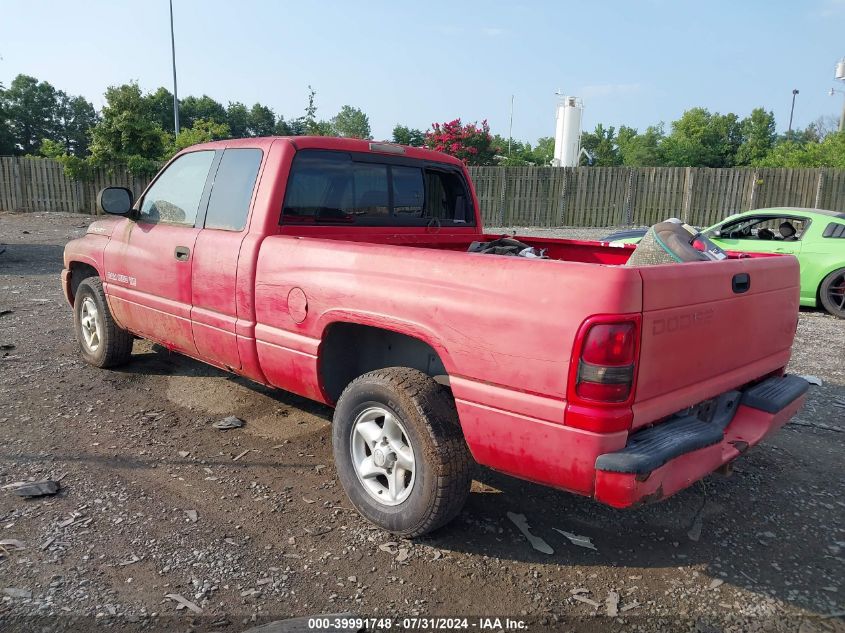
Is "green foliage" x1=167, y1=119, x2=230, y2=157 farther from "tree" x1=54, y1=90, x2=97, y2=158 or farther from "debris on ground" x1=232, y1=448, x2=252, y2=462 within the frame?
"tree" x1=54, y1=90, x2=97, y2=158

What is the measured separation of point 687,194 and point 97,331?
20093 millimetres

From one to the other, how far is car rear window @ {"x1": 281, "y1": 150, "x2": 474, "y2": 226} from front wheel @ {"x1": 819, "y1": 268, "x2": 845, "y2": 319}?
640 cm

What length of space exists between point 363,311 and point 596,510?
1720 mm

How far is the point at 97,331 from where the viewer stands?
552 cm

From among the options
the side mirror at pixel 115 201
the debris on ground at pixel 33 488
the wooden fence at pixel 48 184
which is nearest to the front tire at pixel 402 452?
the debris on ground at pixel 33 488

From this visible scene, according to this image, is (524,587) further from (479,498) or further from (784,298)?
(784,298)

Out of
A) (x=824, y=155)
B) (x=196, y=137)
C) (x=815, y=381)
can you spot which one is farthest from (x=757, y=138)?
(x=815, y=381)

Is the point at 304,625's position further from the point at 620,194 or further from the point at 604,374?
the point at 620,194

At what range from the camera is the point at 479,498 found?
3537 mm

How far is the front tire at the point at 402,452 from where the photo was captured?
9.23 ft

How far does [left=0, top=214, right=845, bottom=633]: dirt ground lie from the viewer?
257 centimetres

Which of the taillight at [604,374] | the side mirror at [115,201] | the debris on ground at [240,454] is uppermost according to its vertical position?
the side mirror at [115,201]

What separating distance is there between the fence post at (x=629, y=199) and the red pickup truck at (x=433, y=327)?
17743 mm

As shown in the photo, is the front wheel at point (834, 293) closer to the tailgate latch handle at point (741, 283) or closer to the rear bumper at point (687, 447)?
the rear bumper at point (687, 447)
